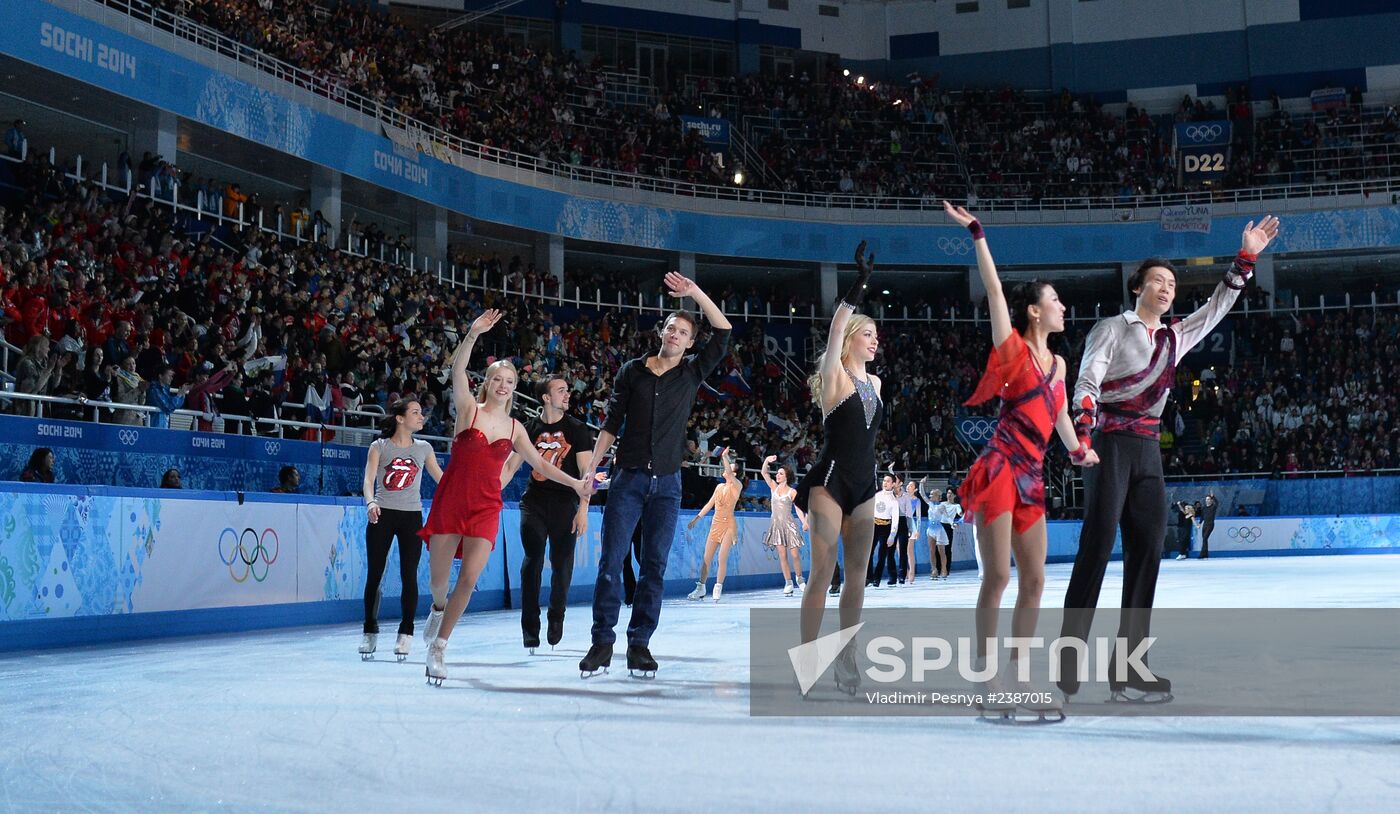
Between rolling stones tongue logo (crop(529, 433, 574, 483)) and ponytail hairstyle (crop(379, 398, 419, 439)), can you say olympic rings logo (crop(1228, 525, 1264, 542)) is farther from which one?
ponytail hairstyle (crop(379, 398, 419, 439))

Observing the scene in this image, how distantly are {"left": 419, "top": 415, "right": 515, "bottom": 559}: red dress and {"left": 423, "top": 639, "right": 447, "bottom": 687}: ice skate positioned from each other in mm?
611

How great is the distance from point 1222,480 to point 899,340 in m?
11.6

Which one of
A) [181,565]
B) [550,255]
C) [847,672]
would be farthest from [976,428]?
[847,672]

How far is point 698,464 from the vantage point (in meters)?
27.6

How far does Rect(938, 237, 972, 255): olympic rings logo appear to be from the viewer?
4538cm

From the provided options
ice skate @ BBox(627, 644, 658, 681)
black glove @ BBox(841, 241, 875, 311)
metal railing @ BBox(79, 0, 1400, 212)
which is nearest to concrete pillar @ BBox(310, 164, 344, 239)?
metal railing @ BBox(79, 0, 1400, 212)

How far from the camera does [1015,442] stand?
5.77 metres

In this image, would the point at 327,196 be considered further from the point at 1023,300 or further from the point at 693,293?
the point at 1023,300

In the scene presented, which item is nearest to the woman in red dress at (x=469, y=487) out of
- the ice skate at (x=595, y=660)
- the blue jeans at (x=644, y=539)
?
the blue jeans at (x=644, y=539)

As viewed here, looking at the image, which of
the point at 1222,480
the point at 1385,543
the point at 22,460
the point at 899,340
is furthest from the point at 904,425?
the point at 22,460

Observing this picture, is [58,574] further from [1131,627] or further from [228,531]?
[1131,627]

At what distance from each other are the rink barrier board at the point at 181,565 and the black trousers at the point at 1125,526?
8502mm

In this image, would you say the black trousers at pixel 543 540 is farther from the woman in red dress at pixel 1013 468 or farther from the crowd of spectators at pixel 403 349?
the crowd of spectators at pixel 403 349

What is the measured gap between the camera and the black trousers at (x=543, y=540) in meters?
9.45
